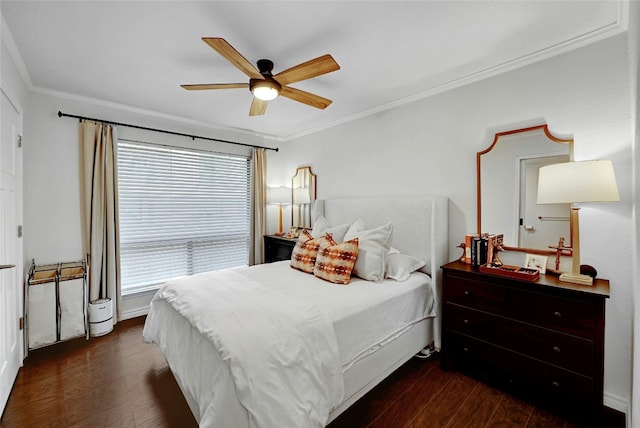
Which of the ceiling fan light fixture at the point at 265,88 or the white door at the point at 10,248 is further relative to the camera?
the ceiling fan light fixture at the point at 265,88

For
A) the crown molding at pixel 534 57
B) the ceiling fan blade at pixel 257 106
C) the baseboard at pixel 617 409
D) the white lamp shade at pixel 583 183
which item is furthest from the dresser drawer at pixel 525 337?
the ceiling fan blade at pixel 257 106

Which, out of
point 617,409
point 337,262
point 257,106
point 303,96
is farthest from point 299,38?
point 617,409

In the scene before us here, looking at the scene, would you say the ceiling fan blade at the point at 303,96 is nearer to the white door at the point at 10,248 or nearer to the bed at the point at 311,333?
the bed at the point at 311,333

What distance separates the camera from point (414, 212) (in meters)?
2.76

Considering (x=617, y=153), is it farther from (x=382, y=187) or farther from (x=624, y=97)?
(x=382, y=187)

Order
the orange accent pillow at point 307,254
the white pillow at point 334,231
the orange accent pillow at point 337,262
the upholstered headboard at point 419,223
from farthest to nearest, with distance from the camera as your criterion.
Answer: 1. the white pillow at point 334,231
2. the orange accent pillow at point 307,254
3. the upholstered headboard at point 419,223
4. the orange accent pillow at point 337,262

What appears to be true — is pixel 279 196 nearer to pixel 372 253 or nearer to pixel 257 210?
pixel 257 210

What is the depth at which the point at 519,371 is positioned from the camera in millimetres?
1925

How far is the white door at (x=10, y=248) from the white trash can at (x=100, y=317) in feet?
1.80

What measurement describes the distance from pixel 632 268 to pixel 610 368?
0.70 meters

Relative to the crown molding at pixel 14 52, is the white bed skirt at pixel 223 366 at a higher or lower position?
lower

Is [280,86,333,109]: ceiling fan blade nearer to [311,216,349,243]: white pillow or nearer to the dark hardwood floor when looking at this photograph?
[311,216,349,243]: white pillow

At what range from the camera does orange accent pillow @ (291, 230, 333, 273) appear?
8.82ft

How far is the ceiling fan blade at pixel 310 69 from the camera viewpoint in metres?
1.78
